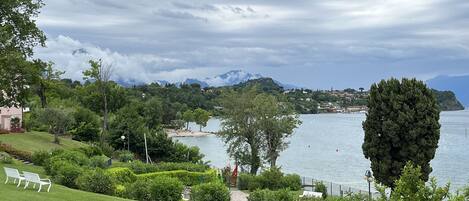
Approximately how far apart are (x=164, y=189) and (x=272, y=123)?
32.4m

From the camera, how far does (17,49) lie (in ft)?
115

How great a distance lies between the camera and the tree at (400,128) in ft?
115

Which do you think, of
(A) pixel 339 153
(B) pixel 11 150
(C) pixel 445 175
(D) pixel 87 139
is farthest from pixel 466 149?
(B) pixel 11 150

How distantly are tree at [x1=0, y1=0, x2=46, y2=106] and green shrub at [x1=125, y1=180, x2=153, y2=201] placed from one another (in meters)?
11.5

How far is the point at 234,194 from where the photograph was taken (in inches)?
1487

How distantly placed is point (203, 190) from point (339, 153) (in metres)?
73.9

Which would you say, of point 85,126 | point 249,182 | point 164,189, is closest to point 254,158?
point 249,182

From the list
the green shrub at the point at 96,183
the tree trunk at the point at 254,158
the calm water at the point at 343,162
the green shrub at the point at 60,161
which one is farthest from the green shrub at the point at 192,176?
the calm water at the point at 343,162

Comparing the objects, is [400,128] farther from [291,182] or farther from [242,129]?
[242,129]

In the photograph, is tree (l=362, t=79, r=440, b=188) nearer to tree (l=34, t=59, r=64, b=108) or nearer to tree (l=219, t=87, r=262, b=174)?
tree (l=219, t=87, r=262, b=174)

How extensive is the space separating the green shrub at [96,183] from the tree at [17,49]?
403 inches

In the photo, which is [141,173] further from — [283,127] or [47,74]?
[47,74]

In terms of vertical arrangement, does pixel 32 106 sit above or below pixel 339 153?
above

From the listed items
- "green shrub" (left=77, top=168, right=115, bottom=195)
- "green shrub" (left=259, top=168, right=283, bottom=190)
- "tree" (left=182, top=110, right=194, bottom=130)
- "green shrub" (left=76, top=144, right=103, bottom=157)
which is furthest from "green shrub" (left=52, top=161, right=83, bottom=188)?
"tree" (left=182, top=110, right=194, bottom=130)
